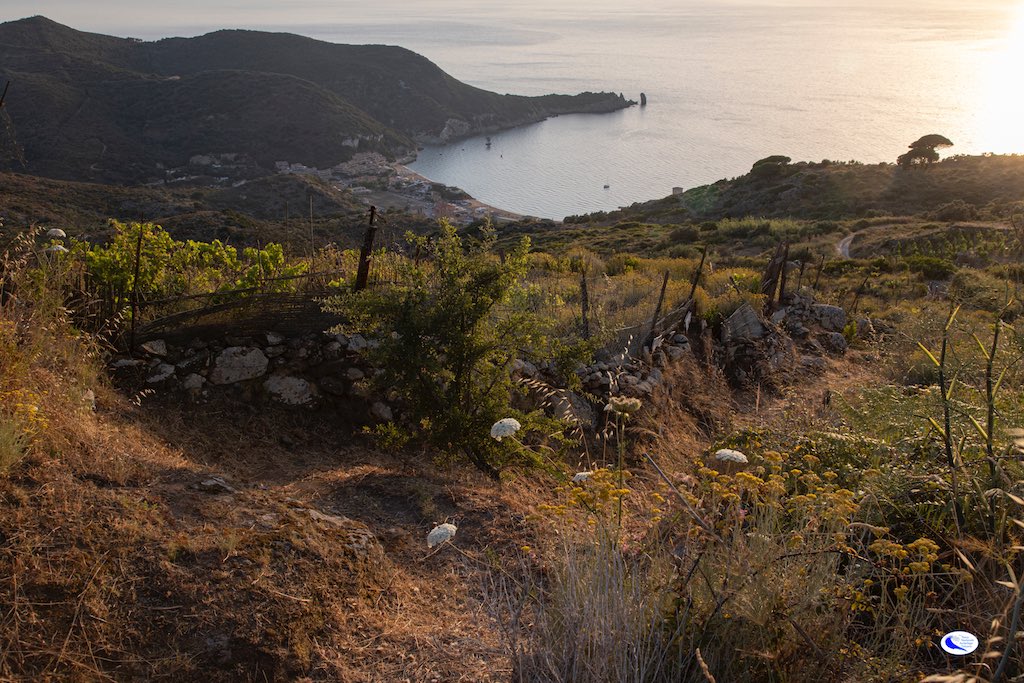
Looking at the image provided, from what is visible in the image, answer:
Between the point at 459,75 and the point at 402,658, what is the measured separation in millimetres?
151519

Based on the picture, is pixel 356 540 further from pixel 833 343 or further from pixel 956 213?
pixel 956 213

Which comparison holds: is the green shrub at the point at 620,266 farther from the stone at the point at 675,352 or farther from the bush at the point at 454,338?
the bush at the point at 454,338

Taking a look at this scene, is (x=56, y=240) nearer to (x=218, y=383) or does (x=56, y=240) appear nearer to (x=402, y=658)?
(x=218, y=383)

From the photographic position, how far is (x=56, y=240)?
606cm

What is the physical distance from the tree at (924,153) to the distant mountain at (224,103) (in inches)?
2664

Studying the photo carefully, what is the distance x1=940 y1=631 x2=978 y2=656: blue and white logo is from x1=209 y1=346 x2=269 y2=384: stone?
209 inches

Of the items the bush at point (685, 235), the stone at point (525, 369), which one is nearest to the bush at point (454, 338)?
the stone at point (525, 369)

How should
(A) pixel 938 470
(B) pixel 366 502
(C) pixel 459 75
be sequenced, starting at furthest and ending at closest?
(C) pixel 459 75, (B) pixel 366 502, (A) pixel 938 470

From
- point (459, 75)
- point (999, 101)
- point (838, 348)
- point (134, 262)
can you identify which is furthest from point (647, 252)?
point (459, 75)

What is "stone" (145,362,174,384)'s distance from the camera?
215 inches

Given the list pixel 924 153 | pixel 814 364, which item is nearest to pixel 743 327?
pixel 814 364

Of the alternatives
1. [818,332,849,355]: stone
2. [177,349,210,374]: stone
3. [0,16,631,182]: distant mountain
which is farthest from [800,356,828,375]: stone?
[0,16,631,182]: distant mountain

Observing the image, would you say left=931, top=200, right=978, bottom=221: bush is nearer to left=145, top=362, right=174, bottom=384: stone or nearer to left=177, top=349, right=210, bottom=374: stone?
left=177, top=349, right=210, bottom=374: stone

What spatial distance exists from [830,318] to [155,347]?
10243 millimetres
